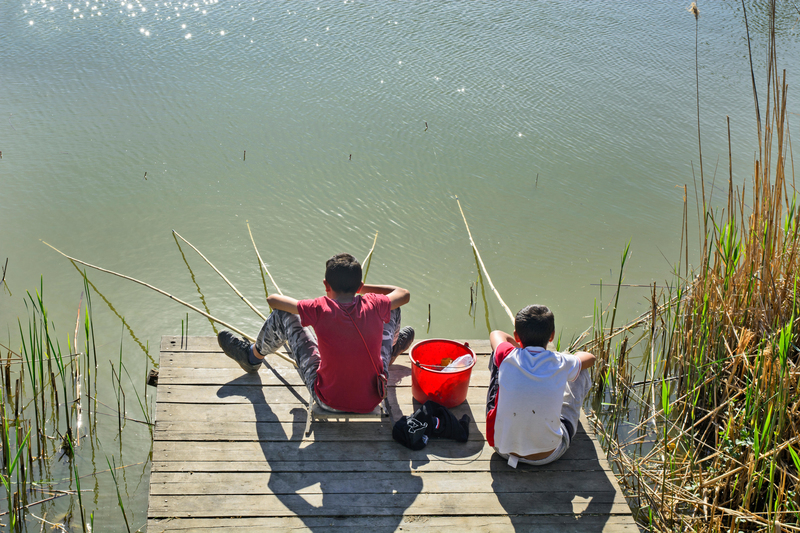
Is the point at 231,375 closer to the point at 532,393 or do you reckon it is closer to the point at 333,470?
the point at 333,470

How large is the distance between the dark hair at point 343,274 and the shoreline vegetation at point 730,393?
137cm

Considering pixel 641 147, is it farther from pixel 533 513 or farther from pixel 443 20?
pixel 533 513

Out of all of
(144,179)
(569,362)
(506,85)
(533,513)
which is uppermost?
(506,85)

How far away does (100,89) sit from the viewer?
6148 millimetres

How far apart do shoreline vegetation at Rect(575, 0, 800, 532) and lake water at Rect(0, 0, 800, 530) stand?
2.72 feet

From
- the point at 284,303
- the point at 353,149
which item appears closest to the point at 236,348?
the point at 284,303

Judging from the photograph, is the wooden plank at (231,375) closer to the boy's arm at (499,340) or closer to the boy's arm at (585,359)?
the boy's arm at (499,340)

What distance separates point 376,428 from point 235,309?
170 cm

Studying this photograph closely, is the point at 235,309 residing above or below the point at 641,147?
below

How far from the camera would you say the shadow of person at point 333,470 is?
2193 millimetres

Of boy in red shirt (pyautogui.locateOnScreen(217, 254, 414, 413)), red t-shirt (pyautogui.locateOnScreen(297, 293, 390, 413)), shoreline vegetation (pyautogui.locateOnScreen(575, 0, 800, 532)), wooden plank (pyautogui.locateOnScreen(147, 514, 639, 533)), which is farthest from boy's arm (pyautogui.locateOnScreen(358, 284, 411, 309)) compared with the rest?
shoreline vegetation (pyautogui.locateOnScreen(575, 0, 800, 532))

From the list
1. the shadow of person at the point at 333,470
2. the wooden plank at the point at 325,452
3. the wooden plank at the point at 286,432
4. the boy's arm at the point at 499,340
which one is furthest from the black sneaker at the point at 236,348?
the boy's arm at the point at 499,340

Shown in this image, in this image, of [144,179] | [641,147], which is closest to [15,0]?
[144,179]

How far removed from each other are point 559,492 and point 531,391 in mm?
408
